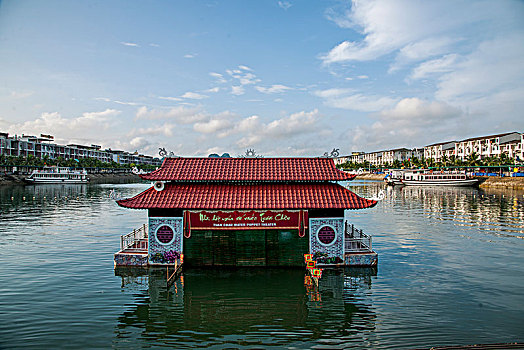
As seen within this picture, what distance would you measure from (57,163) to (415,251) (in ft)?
477

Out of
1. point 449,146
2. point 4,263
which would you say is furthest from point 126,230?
point 449,146

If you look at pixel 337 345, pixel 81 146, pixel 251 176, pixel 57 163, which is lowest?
pixel 337 345

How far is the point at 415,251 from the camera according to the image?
2792 cm

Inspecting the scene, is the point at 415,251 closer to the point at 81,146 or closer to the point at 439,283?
the point at 439,283

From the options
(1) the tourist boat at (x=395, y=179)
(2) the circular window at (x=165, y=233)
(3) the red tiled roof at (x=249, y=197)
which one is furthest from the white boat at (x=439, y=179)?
(2) the circular window at (x=165, y=233)

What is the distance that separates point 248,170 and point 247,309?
346 inches

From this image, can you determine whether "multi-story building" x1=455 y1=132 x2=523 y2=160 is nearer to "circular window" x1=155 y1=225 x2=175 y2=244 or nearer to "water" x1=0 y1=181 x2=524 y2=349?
"water" x1=0 y1=181 x2=524 y2=349

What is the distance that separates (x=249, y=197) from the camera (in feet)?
65.4

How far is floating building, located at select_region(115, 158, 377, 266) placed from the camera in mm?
19578

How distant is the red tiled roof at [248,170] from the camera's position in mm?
20531

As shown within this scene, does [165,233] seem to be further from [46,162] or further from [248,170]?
[46,162]

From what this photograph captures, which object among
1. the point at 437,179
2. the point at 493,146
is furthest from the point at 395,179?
the point at 493,146

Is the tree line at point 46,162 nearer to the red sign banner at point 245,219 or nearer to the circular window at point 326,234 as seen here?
the red sign banner at point 245,219

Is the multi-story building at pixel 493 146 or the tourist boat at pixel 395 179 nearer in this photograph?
the multi-story building at pixel 493 146
